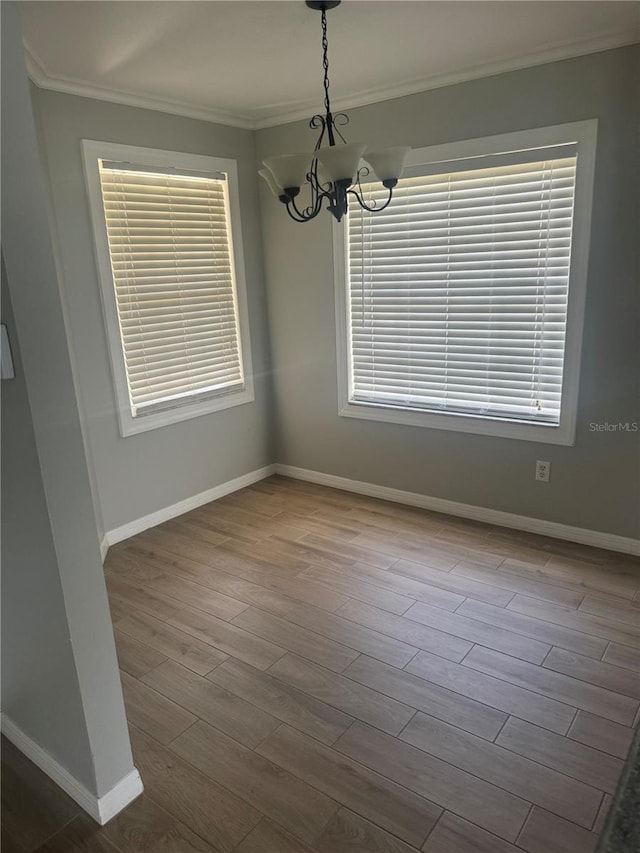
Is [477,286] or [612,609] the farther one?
[477,286]

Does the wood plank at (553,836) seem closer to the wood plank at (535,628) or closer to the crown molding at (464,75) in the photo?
the wood plank at (535,628)

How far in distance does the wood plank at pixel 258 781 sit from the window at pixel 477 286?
2.18 meters

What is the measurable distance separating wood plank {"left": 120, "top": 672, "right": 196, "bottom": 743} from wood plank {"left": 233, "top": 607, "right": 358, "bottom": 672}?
1.63ft

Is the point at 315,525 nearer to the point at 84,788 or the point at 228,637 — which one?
the point at 228,637

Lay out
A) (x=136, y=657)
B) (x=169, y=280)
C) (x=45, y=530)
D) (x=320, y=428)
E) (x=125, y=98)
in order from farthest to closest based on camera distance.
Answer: (x=320, y=428) < (x=169, y=280) < (x=125, y=98) < (x=136, y=657) < (x=45, y=530)

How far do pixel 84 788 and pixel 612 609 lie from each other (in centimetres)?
224

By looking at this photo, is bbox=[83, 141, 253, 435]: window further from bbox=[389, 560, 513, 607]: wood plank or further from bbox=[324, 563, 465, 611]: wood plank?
bbox=[389, 560, 513, 607]: wood plank

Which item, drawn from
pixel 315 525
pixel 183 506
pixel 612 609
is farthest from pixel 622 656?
pixel 183 506

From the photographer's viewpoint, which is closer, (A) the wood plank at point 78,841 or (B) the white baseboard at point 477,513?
(A) the wood plank at point 78,841

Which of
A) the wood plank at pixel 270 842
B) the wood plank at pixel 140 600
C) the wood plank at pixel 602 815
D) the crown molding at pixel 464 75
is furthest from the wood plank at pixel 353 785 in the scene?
the crown molding at pixel 464 75

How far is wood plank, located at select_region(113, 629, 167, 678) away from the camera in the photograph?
7.61ft

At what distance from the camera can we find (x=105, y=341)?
3.19m

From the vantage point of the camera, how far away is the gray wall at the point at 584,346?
2.70m

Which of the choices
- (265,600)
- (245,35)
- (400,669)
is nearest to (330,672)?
(400,669)
